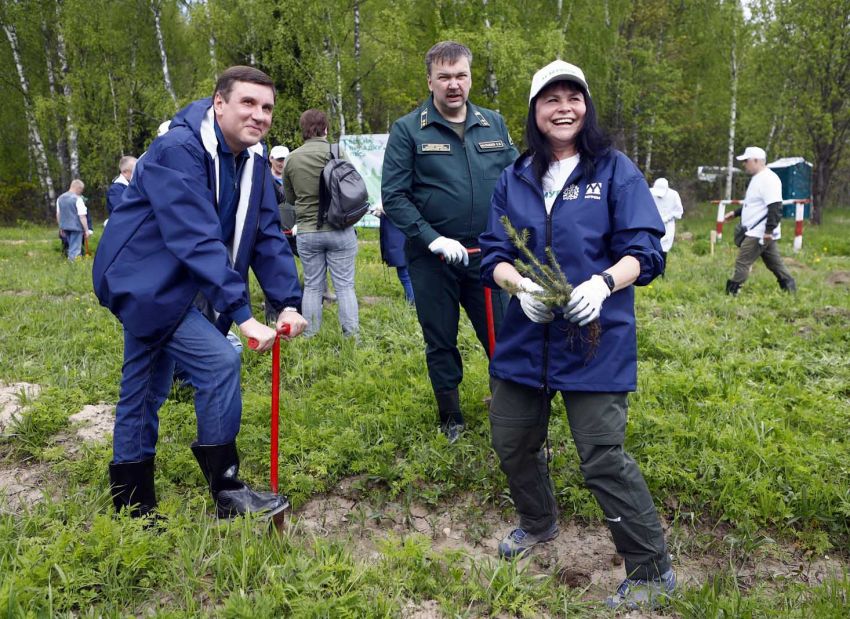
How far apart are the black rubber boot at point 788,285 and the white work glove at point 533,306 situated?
7.01m

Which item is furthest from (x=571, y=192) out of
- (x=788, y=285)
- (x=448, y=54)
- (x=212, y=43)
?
(x=212, y=43)

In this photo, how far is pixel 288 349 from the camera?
18.8 ft

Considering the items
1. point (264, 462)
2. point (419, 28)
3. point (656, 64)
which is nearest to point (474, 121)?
point (264, 462)

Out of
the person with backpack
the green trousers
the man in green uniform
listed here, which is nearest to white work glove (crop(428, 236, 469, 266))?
the man in green uniform

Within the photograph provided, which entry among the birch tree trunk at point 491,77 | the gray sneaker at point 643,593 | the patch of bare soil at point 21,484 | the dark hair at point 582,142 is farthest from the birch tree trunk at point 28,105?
the gray sneaker at point 643,593

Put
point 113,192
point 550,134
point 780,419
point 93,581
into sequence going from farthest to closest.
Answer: point 113,192 < point 780,419 < point 550,134 < point 93,581

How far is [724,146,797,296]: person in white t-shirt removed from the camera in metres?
8.45

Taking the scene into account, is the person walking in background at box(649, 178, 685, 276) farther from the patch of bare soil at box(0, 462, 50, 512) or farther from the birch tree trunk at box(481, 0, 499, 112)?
the birch tree trunk at box(481, 0, 499, 112)

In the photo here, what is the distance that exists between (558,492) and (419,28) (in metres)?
19.1

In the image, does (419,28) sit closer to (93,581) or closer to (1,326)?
(1,326)

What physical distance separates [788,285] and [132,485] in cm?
795

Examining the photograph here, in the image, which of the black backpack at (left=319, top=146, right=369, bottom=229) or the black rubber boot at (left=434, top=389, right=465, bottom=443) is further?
the black backpack at (left=319, top=146, right=369, bottom=229)

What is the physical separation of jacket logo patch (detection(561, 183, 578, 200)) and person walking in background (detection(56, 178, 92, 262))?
12375 millimetres

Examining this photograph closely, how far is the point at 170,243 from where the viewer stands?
109 inches
